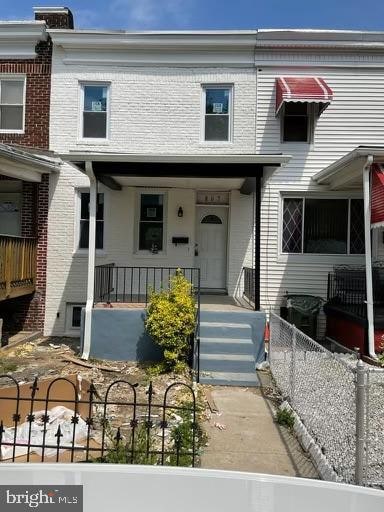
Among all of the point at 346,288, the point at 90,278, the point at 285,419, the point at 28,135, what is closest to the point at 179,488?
the point at 285,419

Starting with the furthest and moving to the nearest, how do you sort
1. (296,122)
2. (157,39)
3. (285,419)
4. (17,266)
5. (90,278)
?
(296,122) < (157,39) < (17,266) < (90,278) < (285,419)

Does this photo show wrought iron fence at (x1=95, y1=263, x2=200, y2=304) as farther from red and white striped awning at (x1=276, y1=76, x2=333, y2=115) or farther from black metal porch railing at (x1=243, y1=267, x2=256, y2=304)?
red and white striped awning at (x1=276, y1=76, x2=333, y2=115)

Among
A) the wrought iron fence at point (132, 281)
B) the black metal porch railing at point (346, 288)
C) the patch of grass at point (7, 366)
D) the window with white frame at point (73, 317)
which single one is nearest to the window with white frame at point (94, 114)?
the wrought iron fence at point (132, 281)

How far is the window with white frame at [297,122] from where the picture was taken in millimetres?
10906

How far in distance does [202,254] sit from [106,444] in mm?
7061

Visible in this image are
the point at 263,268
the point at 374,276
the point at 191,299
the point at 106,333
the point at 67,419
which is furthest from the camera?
the point at 263,268

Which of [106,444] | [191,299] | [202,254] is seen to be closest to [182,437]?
[106,444]

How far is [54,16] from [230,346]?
9.52 m

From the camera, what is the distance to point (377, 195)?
26.7 ft

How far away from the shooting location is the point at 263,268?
10.8 metres

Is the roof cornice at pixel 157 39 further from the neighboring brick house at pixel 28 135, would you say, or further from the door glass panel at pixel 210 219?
the door glass panel at pixel 210 219

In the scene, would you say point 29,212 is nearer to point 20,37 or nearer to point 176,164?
point 20,37

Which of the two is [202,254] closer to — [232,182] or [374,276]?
[232,182]

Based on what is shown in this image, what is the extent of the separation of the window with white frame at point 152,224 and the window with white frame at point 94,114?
193 cm
